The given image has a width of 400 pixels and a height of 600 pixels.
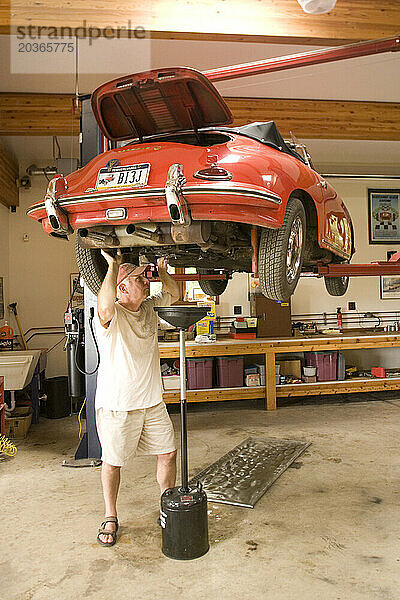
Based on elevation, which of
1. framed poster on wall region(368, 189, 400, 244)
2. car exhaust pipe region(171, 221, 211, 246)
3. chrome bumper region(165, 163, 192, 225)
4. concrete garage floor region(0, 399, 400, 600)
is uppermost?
framed poster on wall region(368, 189, 400, 244)

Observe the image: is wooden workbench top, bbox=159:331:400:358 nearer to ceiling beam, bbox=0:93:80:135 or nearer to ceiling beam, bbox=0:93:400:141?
ceiling beam, bbox=0:93:400:141

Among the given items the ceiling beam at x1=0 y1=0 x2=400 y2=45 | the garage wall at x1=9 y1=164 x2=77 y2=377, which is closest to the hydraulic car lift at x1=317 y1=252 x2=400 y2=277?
the ceiling beam at x1=0 y1=0 x2=400 y2=45

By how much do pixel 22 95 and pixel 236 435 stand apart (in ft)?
13.9

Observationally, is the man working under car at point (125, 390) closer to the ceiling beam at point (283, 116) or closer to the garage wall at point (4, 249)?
the ceiling beam at point (283, 116)

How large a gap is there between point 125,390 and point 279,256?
4.20 feet

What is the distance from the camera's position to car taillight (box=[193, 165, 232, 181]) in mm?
2438

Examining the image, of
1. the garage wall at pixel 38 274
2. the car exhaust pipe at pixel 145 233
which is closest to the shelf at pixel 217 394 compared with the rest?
the garage wall at pixel 38 274

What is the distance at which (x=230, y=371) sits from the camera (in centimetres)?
665

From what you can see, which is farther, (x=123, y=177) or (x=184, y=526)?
(x=184, y=526)

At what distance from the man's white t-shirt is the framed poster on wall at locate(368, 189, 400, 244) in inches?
232

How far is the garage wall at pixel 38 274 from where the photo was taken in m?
7.67

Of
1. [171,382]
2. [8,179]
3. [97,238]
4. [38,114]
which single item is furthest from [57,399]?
[97,238]

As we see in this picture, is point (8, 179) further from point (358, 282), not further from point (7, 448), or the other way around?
point (358, 282)

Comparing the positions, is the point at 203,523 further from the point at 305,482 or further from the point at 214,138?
the point at 214,138
